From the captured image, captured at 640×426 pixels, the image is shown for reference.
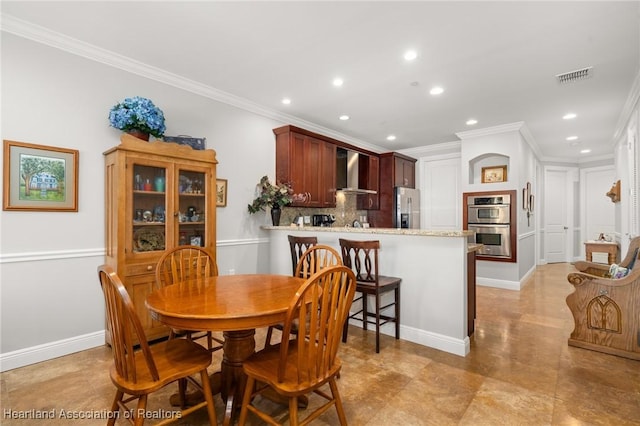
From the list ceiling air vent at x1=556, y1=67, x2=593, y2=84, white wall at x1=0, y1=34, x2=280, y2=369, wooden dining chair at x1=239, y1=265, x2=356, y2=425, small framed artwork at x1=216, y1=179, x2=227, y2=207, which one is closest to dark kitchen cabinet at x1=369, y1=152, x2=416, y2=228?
ceiling air vent at x1=556, y1=67, x2=593, y2=84

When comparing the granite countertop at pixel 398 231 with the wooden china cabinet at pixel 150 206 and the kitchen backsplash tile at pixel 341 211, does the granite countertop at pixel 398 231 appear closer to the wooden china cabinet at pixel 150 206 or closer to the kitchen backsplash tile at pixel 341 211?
the kitchen backsplash tile at pixel 341 211

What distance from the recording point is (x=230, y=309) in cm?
162

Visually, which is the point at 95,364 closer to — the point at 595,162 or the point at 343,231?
the point at 343,231

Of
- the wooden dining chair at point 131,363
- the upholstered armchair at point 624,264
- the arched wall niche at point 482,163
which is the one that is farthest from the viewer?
the arched wall niche at point 482,163

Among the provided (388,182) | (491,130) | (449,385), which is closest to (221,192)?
(449,385)

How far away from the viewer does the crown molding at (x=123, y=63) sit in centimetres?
251

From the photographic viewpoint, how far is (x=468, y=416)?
6.32ft

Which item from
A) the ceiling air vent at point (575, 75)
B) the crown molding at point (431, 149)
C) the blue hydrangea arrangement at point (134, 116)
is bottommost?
the blue hydrangea arrangement at point (134, 116)

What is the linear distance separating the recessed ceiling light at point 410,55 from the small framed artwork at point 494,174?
357 cm

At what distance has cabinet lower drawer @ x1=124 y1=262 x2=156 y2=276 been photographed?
277cm

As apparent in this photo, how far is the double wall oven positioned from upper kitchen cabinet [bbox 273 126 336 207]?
258 centimetres

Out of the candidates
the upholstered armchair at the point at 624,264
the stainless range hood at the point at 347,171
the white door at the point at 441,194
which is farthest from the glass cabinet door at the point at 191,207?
the white door at the point at 441,194

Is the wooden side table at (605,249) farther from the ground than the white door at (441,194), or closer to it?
closer to it

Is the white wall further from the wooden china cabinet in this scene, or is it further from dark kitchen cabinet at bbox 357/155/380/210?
dark kitchen cabinet at bbox 357/155/380/210
